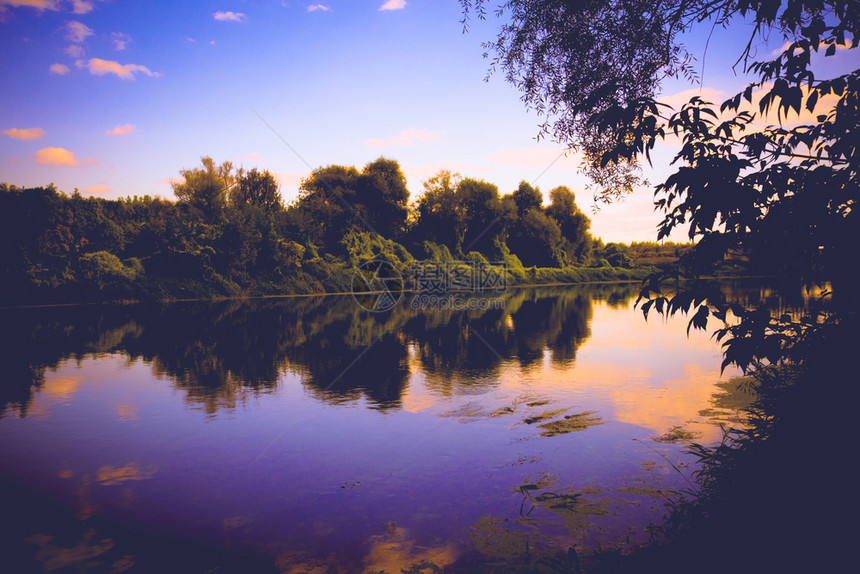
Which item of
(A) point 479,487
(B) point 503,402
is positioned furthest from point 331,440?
(B) point 503,402

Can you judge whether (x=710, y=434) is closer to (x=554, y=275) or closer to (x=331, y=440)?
(x=331, y=440)

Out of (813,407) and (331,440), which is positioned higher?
(813,407)

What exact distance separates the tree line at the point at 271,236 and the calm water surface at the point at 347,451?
1936 centimetres

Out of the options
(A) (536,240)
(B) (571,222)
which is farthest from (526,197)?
(B) (571,222)

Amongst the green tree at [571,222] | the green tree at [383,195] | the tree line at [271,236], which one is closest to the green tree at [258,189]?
the tree line at [271,236]

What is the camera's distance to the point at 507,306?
91.9 feet

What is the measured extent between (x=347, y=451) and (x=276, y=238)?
3459 centimetres

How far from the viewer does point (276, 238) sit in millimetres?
38594

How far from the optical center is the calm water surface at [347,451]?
4.26 meters

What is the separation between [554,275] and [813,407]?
173ft

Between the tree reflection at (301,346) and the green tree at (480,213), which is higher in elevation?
the green tree at (480,213)

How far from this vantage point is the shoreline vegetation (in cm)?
3019
